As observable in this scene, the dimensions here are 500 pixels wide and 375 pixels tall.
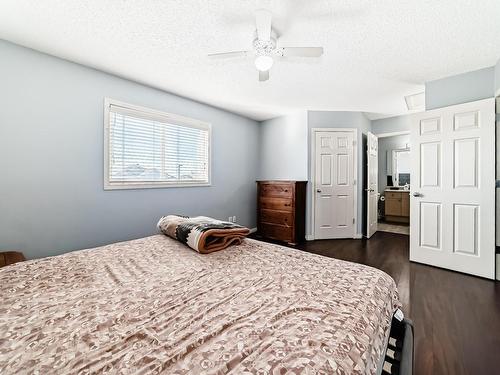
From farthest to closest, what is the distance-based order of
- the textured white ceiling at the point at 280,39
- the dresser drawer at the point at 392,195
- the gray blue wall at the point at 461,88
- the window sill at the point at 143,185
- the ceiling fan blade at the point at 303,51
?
the dresser drawer at the point at 392,195 < the window sill at the point at 143,185 < the gray blue wall at the point at 461,88 < the ceiling fan blade at the point at 303,51 < the textured white ceiling at the point at 280,39

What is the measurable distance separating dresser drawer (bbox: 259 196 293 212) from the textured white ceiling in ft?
6.04

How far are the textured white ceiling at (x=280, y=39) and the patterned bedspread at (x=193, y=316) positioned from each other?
69.2 inches

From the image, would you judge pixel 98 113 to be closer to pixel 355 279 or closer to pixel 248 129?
pixel 248 129

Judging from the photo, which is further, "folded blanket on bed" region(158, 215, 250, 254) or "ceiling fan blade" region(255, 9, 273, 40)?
"ceiling fan blade" region(255, 9, 273, 40)

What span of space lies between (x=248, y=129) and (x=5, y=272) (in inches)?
157

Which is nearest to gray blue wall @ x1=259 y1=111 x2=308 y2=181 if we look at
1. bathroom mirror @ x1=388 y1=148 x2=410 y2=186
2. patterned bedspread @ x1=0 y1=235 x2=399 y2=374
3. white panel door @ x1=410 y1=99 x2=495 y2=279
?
white panel door @ x1=410 y1=99 x2=495 y2=279

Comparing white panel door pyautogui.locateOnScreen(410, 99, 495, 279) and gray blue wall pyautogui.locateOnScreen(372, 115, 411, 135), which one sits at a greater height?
gray blue wall pyautogui.locateOnScreen(372, 115, 411, 135)

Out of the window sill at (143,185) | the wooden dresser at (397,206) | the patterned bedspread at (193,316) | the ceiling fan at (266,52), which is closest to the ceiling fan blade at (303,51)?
the ceiling fan at (266,52)

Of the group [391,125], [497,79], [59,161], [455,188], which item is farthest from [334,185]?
[59,161]

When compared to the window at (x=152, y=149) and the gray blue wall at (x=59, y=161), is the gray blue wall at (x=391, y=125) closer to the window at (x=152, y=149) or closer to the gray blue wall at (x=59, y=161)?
the window at (x=152, y=149)

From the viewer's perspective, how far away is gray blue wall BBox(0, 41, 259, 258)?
2.07 meters

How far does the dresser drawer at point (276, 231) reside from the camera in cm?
381

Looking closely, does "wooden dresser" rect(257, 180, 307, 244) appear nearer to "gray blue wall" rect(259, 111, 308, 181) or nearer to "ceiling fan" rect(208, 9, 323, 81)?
"gray blue wall" rect(259, 111, 308, 181)

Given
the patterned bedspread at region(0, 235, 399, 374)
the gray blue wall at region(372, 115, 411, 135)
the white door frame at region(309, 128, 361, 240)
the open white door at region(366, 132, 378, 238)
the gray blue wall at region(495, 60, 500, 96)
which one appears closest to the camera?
the patterned bedspread at region(0, 235, 399, 374)
